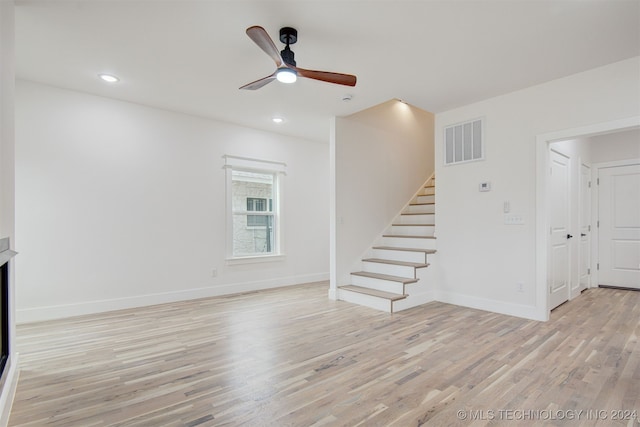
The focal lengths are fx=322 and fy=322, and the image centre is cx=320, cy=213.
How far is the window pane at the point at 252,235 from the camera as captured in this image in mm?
5348

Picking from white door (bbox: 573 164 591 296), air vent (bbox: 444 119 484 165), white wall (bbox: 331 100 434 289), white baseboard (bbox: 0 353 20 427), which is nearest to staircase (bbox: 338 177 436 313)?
white wall (bbox: 331 100 434 289)

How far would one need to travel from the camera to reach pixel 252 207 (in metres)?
5.54

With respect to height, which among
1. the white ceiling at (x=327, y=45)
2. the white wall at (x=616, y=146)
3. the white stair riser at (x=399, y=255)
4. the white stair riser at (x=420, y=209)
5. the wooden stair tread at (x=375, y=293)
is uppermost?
the white ceiling at (x=327, y=45)

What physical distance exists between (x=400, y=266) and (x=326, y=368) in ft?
7.81

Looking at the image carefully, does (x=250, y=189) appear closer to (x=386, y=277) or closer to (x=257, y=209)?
(x=257, y=209)

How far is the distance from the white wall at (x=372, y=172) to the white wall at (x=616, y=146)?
281cm

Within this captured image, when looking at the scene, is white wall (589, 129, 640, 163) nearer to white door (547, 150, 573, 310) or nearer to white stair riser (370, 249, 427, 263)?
white door (547, 150, 573, 310)

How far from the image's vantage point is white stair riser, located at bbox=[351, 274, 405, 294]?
4.34m

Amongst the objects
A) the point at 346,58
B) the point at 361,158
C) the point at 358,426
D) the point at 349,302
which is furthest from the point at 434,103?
the point at 358,426

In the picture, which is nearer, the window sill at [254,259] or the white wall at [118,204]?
the white wall at [118,204]

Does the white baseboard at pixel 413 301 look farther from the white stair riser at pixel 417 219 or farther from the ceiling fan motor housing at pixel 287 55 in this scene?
the ceiling fan motor housing at pixel 287 55

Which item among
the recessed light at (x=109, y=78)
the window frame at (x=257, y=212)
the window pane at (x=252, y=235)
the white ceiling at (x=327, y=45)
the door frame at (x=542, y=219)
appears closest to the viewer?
the white ceiling at (x=327, y=45)

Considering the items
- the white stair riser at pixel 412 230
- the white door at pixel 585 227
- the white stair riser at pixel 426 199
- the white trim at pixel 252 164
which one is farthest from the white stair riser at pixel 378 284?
the white door at pixel 585 227

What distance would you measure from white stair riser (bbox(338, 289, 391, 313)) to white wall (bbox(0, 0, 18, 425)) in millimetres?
3486
